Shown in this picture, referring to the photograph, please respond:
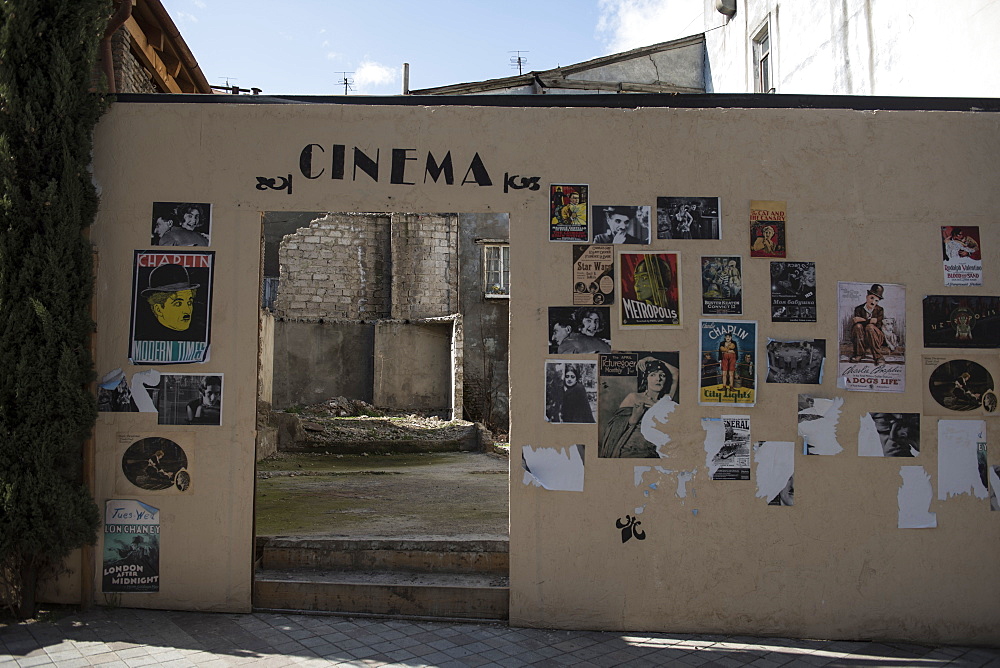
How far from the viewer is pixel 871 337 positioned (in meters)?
4.42

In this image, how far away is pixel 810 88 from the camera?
408 inches

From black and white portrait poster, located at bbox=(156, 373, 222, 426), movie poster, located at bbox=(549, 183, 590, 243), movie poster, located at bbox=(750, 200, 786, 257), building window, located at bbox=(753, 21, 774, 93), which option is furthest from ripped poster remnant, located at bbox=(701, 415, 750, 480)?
building window, located at bbox=(753, 21, 774, 93)

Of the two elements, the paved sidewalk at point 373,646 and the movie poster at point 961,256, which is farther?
the movie poster at point 961,256

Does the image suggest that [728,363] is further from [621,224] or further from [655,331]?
[621,224]

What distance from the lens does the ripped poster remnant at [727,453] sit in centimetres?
436

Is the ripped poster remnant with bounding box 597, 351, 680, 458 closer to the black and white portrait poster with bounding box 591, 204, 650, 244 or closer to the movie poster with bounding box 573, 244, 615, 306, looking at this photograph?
the movie poster with bounding box 573, 244, 615, 306

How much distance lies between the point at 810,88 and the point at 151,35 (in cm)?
894

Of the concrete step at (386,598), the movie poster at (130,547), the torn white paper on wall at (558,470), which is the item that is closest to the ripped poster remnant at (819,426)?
the torn white paper on wall at (558,470)

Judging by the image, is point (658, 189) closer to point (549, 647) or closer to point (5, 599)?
point (549, 647)

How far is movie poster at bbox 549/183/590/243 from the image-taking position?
14.6ft

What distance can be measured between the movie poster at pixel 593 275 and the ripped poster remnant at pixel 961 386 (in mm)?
1977

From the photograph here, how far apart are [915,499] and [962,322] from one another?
43.7 inches

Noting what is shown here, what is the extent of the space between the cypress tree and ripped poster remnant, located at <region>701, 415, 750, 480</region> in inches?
144

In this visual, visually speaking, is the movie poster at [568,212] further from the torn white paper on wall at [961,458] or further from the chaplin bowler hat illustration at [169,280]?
the torn white paper on wall at [961,458]
